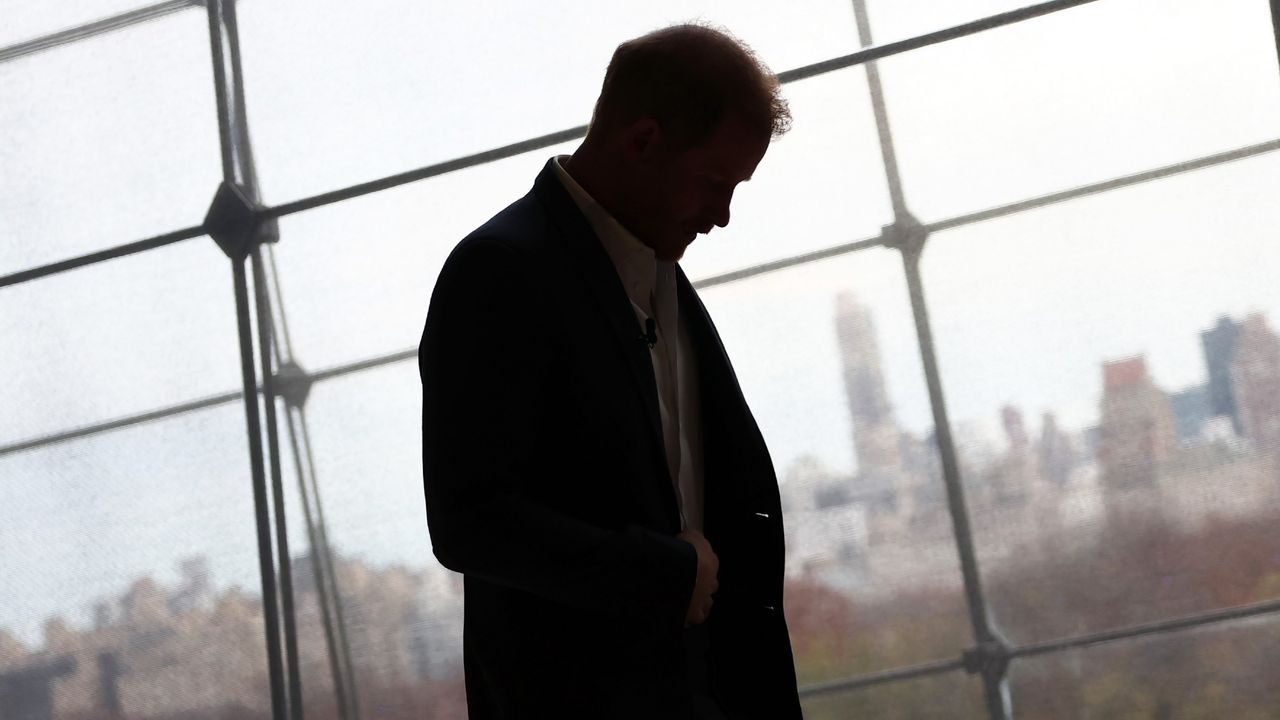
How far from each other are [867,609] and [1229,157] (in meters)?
0.64

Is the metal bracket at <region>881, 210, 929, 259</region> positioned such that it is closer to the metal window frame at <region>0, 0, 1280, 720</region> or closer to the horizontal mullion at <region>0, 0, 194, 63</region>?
the metal window frame at <region>0, 0, 1280, 720</region>

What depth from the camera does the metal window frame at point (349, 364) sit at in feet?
4.48

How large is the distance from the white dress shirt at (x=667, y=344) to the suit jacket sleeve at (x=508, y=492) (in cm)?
7

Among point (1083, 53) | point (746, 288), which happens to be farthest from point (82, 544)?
point (1083, 53)

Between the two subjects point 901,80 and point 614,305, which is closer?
point 614,305

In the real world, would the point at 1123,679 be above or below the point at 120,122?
below

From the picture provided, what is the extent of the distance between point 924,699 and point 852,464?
0.28 meters

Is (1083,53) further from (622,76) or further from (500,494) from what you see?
(500,494)

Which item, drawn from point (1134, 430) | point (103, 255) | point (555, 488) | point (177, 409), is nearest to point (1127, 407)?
point (1134, 430)

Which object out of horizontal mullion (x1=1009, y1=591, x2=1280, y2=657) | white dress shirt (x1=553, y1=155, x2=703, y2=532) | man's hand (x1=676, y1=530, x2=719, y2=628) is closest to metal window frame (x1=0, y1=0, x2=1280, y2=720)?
horizontal mullion (x1=1009, y1=591, x2=1280, y2=657)

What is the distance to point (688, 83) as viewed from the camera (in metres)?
0.64

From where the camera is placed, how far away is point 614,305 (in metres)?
0.63

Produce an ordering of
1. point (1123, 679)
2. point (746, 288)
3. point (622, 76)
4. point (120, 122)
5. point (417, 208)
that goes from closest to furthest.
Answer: point (622, 76) < point (1123, 679) < point (746, 288) < point (417, 208) < point (120, 122)

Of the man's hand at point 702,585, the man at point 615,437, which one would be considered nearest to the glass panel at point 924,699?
the man at point 615,437
